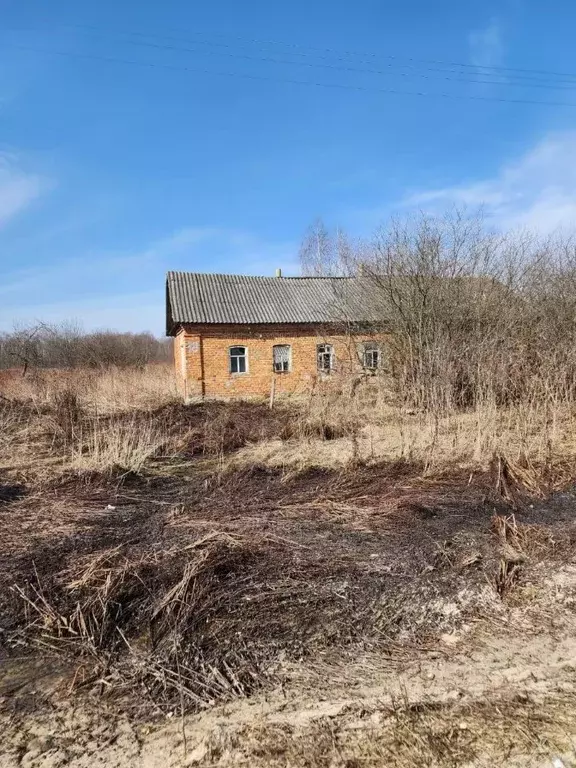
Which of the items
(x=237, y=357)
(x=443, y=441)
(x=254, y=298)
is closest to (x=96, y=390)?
(x=237, y=357)

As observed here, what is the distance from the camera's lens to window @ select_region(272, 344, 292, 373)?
20078mm

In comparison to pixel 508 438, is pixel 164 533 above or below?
below

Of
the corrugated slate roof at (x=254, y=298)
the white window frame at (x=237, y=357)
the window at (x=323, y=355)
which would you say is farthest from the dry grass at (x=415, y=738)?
the white window frame at (x=237, y=357)

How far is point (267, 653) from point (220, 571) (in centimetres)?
100

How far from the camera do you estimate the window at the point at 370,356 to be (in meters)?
14.9

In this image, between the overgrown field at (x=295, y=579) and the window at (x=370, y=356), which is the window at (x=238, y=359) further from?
the overgrown field at (x=295, y=579)

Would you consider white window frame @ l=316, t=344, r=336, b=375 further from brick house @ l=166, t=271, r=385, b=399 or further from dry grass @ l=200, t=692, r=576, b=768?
dry grass @ l=200, t=692, r=576, b=768

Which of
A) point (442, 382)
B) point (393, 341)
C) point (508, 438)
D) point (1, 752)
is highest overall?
point (393, 341)

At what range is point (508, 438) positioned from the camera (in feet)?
24.3

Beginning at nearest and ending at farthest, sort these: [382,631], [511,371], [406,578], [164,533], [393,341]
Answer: [382,631] → [406,578] → [164,533] → [511,371] → [393,341]

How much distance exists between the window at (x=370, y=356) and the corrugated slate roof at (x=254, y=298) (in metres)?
1.93

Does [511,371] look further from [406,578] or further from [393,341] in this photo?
[406,578]

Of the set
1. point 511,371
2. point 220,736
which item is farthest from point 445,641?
point 511,371

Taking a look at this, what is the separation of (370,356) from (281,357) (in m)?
5.58
